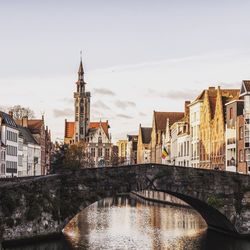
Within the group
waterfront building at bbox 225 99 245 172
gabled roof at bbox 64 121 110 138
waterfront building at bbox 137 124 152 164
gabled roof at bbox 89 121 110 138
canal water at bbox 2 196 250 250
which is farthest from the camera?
gabled roof at bbox 64 121 110 138

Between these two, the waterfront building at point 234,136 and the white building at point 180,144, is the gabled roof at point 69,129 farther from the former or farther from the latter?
the waterfront building at point 234,136

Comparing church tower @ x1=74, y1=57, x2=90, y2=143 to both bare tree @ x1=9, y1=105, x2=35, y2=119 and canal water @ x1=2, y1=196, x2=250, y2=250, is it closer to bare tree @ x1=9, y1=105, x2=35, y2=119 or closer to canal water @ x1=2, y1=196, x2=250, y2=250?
bare tree @ x1=9, y1=105, x2=35, y2=119

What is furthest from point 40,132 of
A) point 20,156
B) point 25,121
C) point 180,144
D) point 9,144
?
point 180,144

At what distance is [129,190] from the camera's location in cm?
3891

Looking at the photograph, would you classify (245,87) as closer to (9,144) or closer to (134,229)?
(134,229)

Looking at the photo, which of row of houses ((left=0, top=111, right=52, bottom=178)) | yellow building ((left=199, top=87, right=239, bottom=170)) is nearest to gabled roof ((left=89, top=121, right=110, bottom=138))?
row of houses ((left=0, top=111, right=52, bottom=178))

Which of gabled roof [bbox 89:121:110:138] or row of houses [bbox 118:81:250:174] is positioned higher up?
gabled roof [bbox 89:121:110:138]

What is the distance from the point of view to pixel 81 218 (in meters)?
49.2

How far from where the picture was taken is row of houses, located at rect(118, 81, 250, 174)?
186 ft

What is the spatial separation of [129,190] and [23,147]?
50.8m

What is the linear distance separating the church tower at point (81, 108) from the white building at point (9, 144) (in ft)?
261

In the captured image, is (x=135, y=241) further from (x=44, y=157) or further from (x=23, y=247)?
(x=44, y=157)

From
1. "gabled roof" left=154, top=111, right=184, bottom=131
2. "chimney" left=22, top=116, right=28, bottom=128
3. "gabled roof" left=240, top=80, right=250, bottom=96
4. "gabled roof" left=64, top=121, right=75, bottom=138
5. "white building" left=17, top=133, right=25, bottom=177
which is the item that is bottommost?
"white building" left=17, top=133, right=25, bottom=177

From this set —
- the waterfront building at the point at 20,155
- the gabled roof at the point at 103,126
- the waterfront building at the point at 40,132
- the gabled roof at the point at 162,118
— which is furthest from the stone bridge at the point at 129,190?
the gabled roof at the point at 103,126
